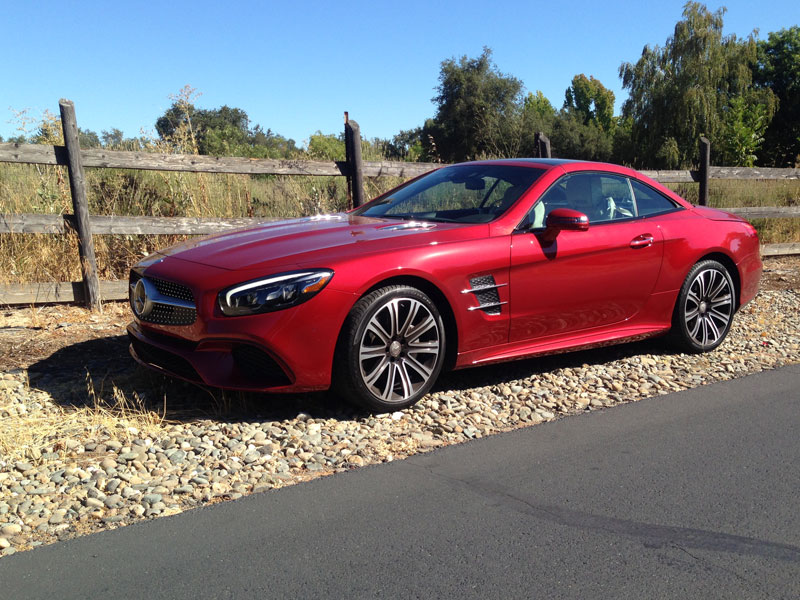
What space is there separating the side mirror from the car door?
0.07 m

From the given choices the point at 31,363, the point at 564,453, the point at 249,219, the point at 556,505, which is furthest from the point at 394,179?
the point at 556,505

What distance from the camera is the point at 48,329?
684 centimetres

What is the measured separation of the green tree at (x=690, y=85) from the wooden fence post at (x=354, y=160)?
3670cm

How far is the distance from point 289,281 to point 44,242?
15.5 ft

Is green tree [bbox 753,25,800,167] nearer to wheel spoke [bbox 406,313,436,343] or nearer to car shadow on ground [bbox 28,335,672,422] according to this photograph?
car shadow on ground [bbox 28,335,672,422]

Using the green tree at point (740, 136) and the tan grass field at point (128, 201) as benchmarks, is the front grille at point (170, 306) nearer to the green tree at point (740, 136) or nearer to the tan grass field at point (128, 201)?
the tan grass field at point (128, 201)

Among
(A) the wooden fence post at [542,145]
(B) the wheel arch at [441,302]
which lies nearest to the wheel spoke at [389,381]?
(B) the wheel arch at [441,302]

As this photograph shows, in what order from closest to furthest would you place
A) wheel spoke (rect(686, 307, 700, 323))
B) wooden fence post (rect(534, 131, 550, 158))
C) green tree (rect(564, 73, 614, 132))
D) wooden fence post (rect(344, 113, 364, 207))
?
wheel spoke (rect(686, 307, 700, 323)) < wooden fence post (rect(344, 113, 364, 207)) < wooden fence post (rect(534, 131, 550, 158)) < green tree (rect(564, 73, 614, 132))

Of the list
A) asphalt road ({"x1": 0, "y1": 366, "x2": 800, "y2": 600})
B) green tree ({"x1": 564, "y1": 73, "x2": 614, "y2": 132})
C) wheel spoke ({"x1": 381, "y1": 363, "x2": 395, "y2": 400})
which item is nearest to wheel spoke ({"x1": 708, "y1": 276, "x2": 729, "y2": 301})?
asphalt road ({"x1": 0, "y1": 366, "x2": 800, "y2": 600})

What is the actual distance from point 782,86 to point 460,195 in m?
50.2

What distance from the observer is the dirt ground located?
237 inches

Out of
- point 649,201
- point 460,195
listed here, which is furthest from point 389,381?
point 649,201

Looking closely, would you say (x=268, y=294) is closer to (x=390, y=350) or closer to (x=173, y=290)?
(x=173, y=290)

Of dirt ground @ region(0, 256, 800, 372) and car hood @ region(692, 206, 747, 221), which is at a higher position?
car hood @ region(692, 206, 747, 221)
